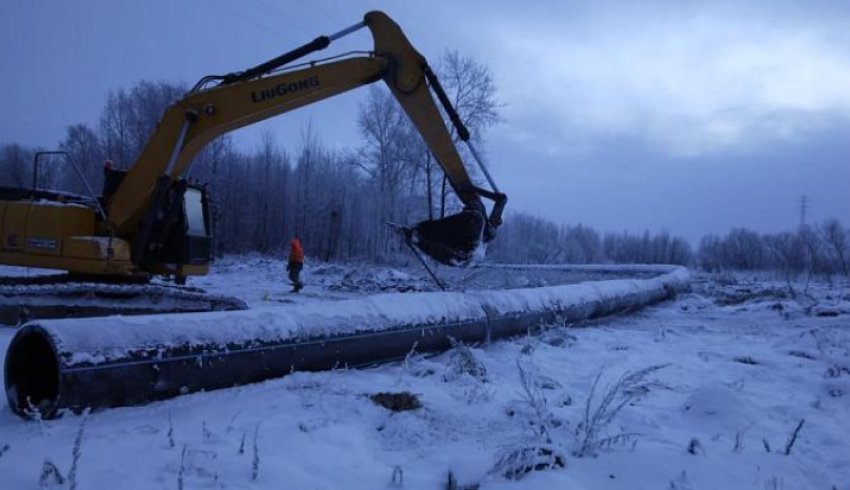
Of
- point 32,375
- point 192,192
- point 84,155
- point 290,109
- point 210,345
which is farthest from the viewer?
point 84,155

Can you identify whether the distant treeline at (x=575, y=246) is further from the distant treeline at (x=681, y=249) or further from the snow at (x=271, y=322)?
the snow at (x=271, y=322)

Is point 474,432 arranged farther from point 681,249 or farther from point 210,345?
point 681,249

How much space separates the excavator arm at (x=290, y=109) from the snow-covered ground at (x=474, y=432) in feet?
9.35

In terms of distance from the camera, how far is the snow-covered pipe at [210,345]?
3.45m

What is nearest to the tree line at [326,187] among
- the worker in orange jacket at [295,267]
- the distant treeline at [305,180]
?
the distant treeline at [305,180]

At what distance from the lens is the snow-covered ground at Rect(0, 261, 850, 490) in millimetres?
2859

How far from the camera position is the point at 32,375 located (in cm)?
378

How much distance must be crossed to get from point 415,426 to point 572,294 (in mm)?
5874

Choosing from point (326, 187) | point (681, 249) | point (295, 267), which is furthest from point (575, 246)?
point (295, 267)

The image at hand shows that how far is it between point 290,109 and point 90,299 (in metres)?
3.64

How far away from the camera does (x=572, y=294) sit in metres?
8.98

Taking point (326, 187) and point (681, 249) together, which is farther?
point (681, 249)

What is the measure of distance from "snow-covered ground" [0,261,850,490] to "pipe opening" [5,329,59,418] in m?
0.12

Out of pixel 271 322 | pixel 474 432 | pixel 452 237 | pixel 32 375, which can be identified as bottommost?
pixel 474 432
